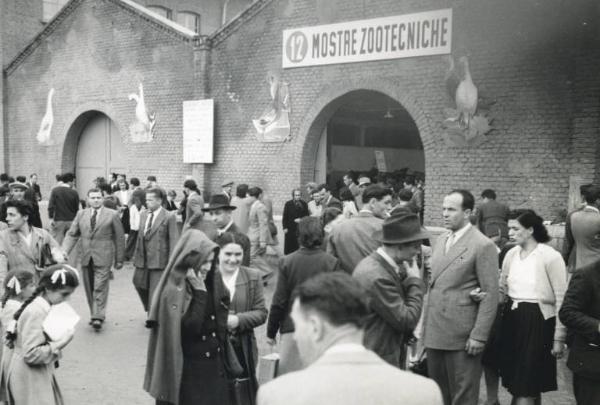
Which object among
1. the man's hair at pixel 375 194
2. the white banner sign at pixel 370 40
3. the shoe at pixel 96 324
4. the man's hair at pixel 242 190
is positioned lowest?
the shoe at pixel 96 324

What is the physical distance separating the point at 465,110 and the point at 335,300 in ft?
35.8

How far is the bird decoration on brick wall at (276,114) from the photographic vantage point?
15.4 metres

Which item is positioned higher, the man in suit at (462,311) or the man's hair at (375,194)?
the man's hair at (375,194)

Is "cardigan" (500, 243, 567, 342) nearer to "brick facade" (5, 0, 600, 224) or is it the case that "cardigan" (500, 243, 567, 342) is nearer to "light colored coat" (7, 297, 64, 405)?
"light colored coat" (7, 297, 64, 405)

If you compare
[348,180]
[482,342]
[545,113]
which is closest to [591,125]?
[545,113]

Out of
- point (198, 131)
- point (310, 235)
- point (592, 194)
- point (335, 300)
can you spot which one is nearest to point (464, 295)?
point (310, 235)

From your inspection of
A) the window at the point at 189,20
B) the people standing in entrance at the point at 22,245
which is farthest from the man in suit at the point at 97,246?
the window at the point at 189,20

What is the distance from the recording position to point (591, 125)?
11.1 metres

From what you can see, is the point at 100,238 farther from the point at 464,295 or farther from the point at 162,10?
the point at 162,10

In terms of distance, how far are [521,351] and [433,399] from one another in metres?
3.55

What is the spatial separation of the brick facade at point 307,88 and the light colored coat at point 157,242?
20.6 ft

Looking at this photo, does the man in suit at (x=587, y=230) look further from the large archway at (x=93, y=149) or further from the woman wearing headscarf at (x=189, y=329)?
the large archway at (x=93, y=149)

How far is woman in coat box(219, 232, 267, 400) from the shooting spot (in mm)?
4703

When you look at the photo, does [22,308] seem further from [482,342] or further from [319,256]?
[482,342]
